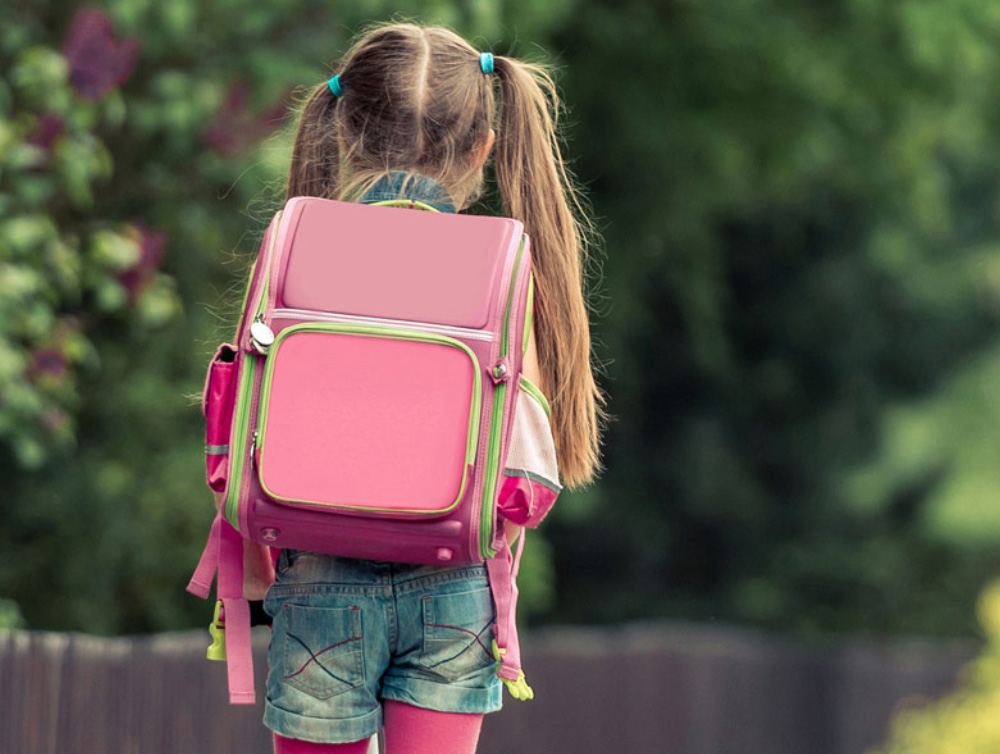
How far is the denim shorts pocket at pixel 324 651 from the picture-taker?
254 centimetres

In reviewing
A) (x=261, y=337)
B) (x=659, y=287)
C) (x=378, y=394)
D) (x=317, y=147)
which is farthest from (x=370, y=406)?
(x=659, y=287)

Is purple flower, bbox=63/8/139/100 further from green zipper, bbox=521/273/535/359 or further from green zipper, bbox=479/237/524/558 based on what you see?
green zipper, bbox=479/237/524/558

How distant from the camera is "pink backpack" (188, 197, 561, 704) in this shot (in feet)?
8.13

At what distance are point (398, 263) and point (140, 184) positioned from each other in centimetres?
435

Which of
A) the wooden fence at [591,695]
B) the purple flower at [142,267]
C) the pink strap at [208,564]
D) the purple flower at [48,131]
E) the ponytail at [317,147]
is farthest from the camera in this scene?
the purple flower at [142,267]

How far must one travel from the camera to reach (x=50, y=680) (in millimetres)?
4199

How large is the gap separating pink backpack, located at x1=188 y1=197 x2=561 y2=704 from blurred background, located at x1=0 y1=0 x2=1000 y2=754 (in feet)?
2.80

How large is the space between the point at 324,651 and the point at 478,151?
2.73 ft

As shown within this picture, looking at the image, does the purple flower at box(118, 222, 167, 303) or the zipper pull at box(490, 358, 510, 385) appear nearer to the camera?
the zipper pull at box(490, 358, 510, 385)

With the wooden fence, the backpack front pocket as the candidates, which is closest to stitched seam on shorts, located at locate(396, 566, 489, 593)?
the backpack front pocket

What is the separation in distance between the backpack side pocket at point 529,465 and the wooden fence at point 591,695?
5.60 ft

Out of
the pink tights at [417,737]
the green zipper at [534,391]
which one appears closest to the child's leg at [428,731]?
the pink tights at [417,737]

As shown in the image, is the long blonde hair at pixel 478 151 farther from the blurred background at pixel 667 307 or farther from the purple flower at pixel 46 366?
the purple flower at pixel 46 366

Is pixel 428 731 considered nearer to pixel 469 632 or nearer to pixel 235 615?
pixel 469 632
